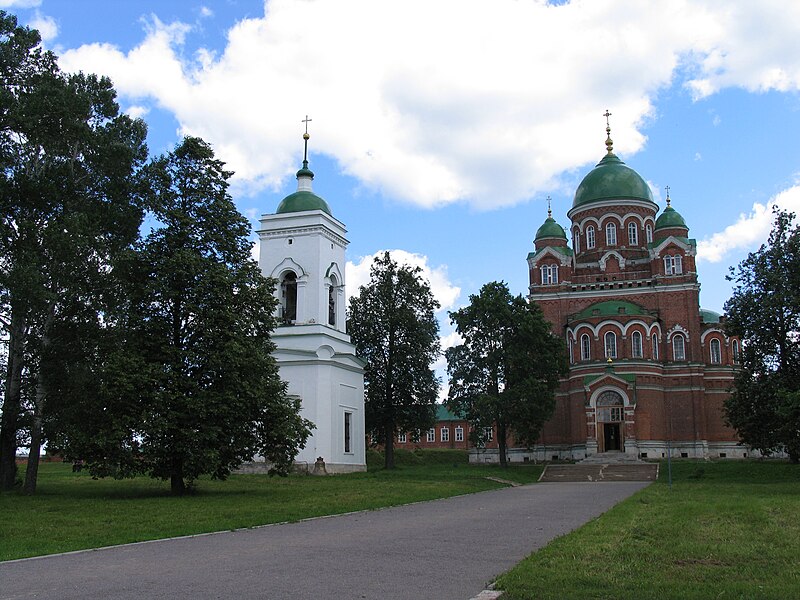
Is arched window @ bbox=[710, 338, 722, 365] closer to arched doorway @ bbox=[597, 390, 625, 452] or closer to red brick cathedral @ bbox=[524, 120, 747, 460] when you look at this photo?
red brick cathedral @ bbox=[524, 120, 747, 460]

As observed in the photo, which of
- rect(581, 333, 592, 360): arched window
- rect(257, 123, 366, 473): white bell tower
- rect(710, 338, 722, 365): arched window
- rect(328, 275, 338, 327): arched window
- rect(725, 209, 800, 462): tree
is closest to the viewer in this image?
rect(725, 209, 800, 462): tree

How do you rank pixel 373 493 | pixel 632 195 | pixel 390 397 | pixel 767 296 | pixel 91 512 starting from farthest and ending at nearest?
1. pixel 632 195
2. pixel 390 397
3. pixel 767 296
4. pixel 373 493
5. pixel 91 512

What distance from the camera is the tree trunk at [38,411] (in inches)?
903

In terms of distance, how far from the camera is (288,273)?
1591 inches

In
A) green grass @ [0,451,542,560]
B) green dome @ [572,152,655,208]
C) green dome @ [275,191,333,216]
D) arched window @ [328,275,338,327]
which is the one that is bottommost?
green grass @ [0,451,542,560]

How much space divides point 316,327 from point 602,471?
50.7 ft

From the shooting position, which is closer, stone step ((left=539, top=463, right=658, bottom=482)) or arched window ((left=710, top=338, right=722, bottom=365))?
stone step ((left=539, top=463, right=658, bottom=482))

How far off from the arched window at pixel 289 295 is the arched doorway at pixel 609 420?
19.5 m

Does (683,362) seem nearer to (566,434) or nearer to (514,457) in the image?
(566,434)

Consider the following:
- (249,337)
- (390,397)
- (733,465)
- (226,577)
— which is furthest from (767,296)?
(226,577)

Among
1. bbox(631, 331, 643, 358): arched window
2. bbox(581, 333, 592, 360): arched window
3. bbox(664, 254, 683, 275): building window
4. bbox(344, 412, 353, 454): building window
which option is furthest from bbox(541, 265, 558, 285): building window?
bbox(344, 412, 353, 454): building window

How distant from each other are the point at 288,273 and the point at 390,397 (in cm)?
930

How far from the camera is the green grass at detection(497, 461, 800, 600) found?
790cm

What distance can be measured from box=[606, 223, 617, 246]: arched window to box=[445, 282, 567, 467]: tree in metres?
14.7
